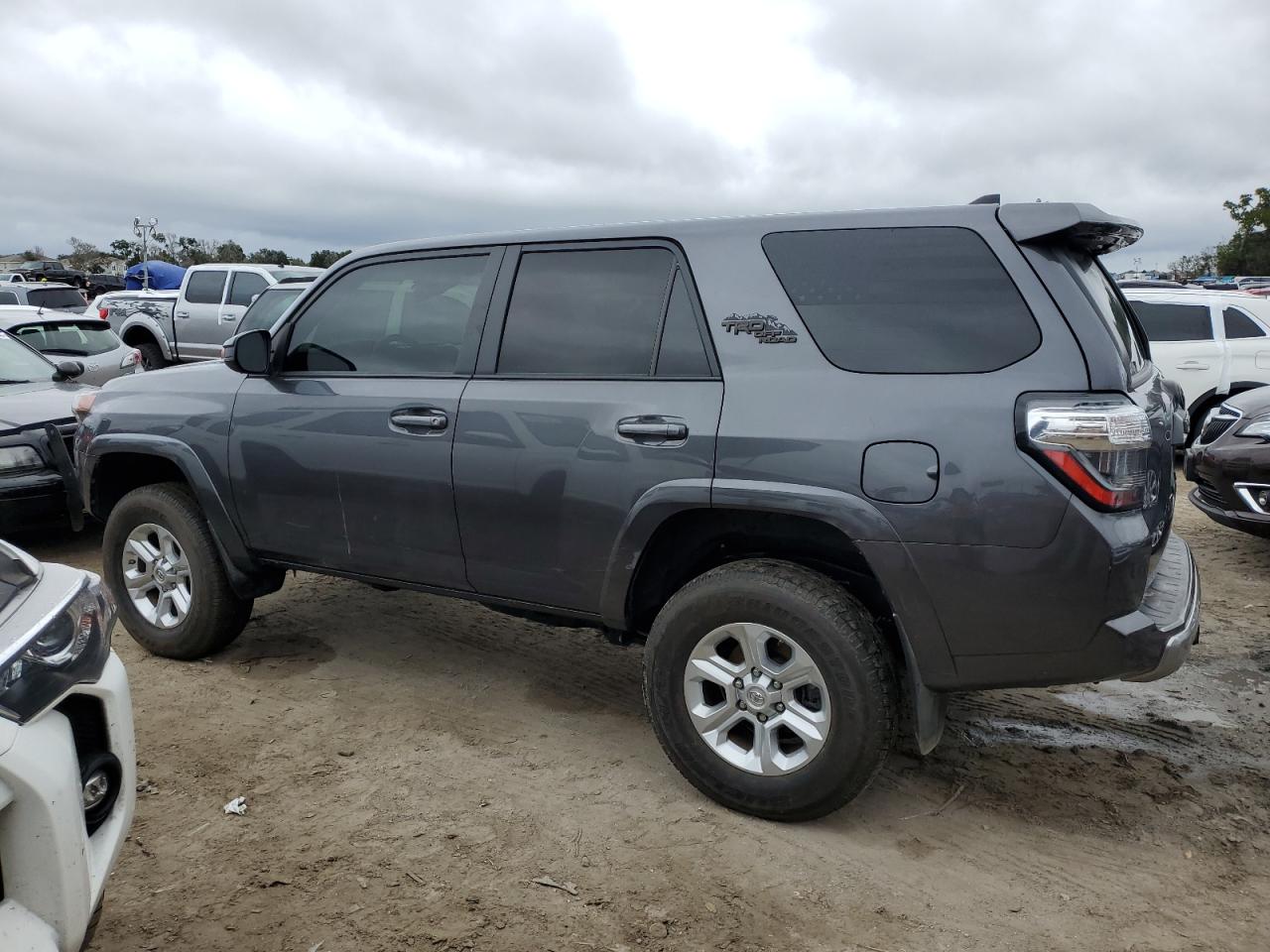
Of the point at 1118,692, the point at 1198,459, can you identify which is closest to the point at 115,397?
the point at 1118,692

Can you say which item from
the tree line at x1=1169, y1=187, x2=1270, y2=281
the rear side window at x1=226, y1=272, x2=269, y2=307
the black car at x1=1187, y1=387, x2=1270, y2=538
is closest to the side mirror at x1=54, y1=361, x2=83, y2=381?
the rear side window at x1=226, y1=272, x2=269, y2=307

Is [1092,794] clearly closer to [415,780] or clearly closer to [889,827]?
[889,827]

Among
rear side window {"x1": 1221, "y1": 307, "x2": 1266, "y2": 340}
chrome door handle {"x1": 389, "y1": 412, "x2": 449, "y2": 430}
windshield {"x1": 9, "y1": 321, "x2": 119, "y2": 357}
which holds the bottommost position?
windshield {"x1": 9, "y1": 321, "x2": 119, "y2": 357}

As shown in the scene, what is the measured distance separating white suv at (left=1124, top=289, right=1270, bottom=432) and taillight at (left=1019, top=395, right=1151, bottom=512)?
8.10 m

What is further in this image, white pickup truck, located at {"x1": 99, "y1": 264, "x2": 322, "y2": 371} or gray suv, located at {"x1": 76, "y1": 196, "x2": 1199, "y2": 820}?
white pickup truck, located at {"x1": 99, "y1": 264, "x2": 322, "y2": 371}

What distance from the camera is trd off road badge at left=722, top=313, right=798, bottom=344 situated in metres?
3.04

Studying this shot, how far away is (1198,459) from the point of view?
5.98 metres

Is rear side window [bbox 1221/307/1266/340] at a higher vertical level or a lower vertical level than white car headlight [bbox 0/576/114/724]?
higher

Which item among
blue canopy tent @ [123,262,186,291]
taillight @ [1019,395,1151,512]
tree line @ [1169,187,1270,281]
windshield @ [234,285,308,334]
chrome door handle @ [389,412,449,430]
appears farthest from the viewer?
tree line @ [1169,187,1270,281]

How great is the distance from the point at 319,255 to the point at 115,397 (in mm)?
40132

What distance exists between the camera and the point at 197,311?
14.7 metres

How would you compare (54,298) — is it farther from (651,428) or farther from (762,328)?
(762,328)

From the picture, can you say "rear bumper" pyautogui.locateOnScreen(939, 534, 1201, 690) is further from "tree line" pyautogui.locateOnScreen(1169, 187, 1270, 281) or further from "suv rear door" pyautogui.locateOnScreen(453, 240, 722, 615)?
"tree line" pyautogui.locateOnScreen(1169, 187, 1270, 281)

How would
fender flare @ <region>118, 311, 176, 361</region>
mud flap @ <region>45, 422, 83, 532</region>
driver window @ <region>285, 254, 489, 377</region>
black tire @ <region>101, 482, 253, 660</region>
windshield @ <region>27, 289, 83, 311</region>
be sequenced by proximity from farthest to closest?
windshield @ <region>27, 289, 83, 311</region> → fender flare @ <region>118, 311, 176, 361</region> → mud flap @ <region>45, 422, 83, 532</region> → black tire @ <region>101, 482, 253, 660</region> → driver window @ <region>285, 254, 489, 377</region>
